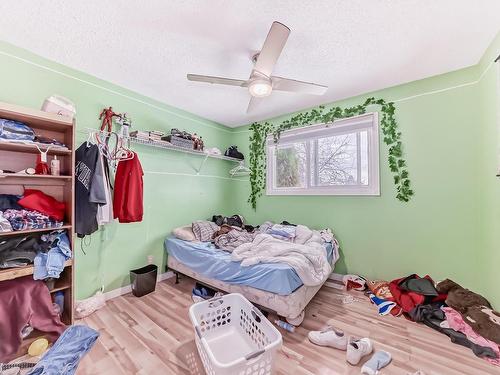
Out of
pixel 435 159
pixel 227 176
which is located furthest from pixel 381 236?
pixel 227 176

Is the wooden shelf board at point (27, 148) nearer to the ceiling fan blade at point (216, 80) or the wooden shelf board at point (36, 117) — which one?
the wooden shelf board at point (36, 117)

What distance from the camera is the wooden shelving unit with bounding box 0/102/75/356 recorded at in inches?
66.3

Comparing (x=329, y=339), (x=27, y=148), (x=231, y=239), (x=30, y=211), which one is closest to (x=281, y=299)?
(x=329, y=339)

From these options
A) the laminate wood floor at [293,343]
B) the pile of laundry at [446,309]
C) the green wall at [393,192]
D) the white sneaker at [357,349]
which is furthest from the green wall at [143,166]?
the pile of laundry at [446,309]

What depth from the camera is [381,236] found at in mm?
2619

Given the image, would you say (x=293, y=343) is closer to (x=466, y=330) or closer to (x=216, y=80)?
(x=466, y=330)

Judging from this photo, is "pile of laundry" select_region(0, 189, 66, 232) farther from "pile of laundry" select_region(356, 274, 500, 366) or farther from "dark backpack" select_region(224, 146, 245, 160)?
"pile of laundry" select_region(356, 274, 500, 366)

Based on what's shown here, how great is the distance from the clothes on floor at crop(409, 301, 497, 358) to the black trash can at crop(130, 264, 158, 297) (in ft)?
8.96

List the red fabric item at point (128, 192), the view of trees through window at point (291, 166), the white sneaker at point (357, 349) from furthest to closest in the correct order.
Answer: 1. the view of trees through window at point (291, 166)
2. the red fabric item at point (128, 192)
3. the white sneaker at point (357, 349)

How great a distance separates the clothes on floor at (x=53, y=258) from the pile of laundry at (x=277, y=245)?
1.25m

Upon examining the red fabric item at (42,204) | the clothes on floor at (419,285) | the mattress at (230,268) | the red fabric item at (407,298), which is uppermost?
the red fabric item at (42,204)

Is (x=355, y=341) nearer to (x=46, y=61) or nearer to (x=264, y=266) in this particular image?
(x=264, y=266)

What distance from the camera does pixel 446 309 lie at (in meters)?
1.96

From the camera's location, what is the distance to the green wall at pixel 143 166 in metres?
1.97
